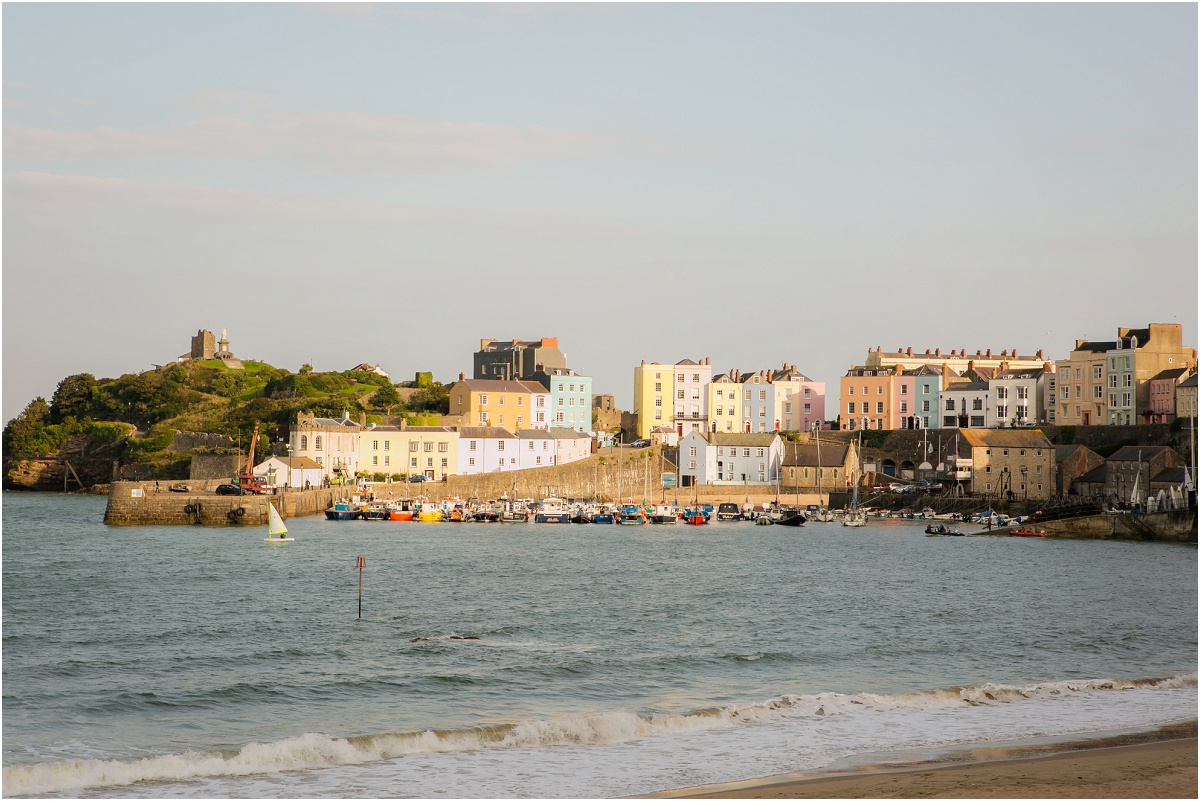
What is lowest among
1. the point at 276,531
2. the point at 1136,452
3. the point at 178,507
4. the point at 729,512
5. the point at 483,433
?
the point at 276,531

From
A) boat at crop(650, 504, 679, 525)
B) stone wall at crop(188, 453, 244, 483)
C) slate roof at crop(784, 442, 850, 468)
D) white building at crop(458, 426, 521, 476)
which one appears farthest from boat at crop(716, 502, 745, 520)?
stone wall at crop(188, 453, 244, 483)

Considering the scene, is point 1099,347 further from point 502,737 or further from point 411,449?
point 502,737

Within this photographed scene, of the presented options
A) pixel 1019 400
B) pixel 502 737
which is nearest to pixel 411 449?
pixel 1019 400

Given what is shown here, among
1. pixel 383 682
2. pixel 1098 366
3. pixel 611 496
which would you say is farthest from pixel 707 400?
pixel 383 682

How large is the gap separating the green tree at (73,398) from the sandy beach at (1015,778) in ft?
299

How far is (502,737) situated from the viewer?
15062 mm

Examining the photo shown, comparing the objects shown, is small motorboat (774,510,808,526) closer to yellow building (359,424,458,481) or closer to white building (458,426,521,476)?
white building (458,426,521,476)

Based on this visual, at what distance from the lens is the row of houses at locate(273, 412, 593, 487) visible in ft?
218

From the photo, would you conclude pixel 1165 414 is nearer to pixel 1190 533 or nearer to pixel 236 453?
pixel 1190 533

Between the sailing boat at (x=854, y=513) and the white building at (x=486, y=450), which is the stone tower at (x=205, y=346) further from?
the sailing boat at (x=854, y=513)

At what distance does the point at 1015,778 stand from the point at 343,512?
4919cm

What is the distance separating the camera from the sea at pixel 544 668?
45.5ft

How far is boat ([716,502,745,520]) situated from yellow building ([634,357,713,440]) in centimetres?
1930

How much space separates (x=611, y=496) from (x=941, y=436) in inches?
778
